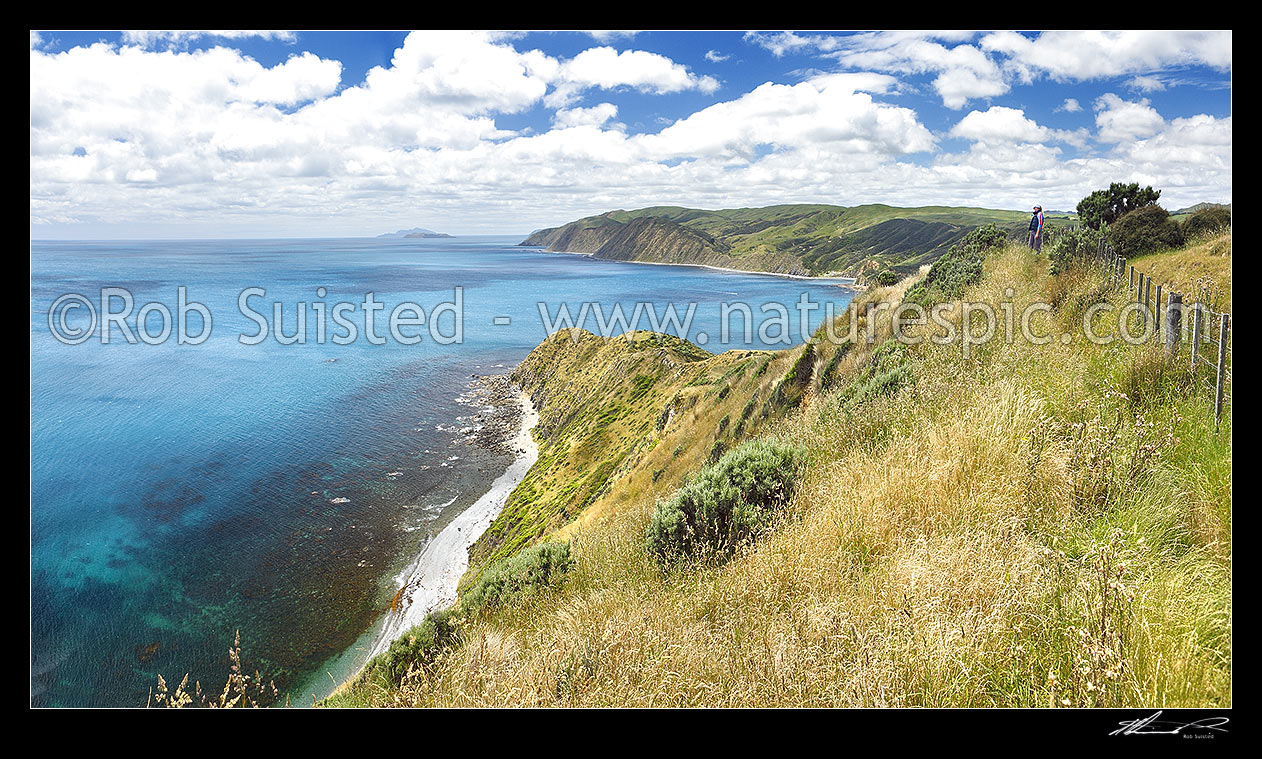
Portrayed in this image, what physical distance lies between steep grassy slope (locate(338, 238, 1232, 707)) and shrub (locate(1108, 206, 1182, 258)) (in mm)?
25533

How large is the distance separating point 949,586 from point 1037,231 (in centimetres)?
2033

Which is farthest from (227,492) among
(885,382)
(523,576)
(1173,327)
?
(1173,327)

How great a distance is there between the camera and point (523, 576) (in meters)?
7.12

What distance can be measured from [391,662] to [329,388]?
87.1 m

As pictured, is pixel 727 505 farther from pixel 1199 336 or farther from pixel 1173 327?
pixel 1173 327

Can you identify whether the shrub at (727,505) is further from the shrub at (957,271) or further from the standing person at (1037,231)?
the standing person at (1037,231)

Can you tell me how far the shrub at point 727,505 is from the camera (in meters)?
5.81

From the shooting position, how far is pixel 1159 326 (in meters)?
7.73

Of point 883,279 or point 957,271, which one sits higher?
point 883,279

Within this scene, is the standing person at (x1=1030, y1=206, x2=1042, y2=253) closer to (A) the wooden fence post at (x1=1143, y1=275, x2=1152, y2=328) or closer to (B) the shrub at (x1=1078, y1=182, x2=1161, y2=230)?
(A) the wooden fence post at (x1=1143, y1=275, x2=1152, y2=328)

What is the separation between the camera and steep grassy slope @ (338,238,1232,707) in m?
2.94

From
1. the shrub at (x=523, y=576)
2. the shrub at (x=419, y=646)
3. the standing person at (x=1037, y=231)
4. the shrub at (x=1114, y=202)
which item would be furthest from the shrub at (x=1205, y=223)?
the shrub at (x=419, y=646)

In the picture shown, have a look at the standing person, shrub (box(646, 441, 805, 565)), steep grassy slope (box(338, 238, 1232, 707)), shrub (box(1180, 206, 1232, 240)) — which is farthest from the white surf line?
shrub (box(1180, 206, 1232, 240))
